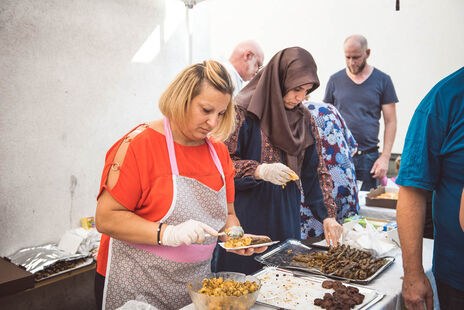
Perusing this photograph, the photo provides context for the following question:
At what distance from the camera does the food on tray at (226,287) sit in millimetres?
1222

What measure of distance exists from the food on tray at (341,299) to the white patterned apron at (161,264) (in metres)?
0.53

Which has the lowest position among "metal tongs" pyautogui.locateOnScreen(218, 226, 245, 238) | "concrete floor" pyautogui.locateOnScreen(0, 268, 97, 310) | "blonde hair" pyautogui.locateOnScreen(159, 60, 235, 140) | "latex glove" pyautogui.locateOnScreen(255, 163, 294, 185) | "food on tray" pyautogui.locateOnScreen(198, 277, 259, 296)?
"concrete floor" pyautogui.locateOnScreen(0, 268, 97, 310)

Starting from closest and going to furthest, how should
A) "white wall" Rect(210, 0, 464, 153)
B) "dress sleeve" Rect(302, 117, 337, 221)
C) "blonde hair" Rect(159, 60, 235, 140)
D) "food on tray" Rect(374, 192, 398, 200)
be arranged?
"blonde hair" Rect(159, 60, 235, 140)
"dress sleeve" Rect(302, 117, 337, 221)
"food on tray" Rect(374, 192, 398, 200)
"white wall" Rect(210, 0, 464, 153)

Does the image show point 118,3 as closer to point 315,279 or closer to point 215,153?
point 215,153

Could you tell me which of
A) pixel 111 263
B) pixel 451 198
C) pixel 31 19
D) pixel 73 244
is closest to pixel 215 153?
pixel 111 263

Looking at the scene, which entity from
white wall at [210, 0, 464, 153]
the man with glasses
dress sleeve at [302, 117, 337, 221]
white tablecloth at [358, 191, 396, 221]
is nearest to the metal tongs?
dress sleeve at [302, 117, 337, 221]

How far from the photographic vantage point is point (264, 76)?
2.15 m

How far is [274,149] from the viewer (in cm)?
212

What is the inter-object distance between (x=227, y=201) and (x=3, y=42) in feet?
7.40

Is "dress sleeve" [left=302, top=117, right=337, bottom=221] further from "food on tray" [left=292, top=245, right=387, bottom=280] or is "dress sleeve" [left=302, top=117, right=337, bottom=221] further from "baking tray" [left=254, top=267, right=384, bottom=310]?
"baking tray" [left=254, top=267, right=384, bottom=310]

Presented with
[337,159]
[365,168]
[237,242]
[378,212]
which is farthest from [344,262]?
[365,168]

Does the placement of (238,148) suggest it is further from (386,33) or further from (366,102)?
(386,33)

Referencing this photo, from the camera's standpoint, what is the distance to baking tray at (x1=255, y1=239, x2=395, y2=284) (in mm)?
1611

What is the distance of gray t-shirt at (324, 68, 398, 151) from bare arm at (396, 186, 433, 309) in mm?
2675
